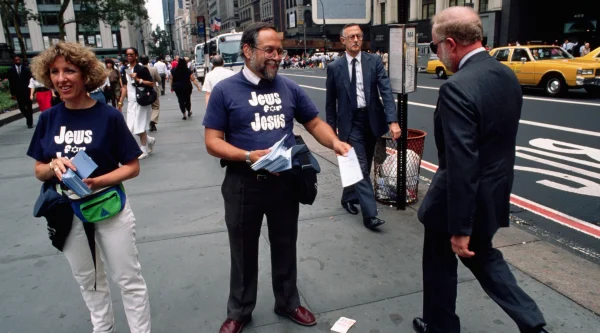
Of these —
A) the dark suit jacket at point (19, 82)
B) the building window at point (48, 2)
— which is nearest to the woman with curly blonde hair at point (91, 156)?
the dark suit jacket at point (19, 82)

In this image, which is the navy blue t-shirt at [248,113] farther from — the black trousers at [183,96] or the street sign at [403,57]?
the black trousers at [183,96]

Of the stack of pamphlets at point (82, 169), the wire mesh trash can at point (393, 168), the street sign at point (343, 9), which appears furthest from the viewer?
the street sign at point (343, 9)

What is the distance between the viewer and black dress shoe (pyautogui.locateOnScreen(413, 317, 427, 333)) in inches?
108

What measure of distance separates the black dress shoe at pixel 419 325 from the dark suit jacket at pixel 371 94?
83.1 inches

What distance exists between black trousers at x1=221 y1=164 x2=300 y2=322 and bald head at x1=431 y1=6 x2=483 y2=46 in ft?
3.88

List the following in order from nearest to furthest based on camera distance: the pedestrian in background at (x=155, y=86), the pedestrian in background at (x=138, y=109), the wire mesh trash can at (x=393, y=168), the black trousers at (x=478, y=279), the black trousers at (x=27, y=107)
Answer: the black trousers at (x=478, y=279) < the wire mesh trash can at (x=393, y=168) < the pedestrian in background at (x=138, y=109) < the pedestrian in background at (x=155, y=86) < the black trousers at (x=27, y=107)

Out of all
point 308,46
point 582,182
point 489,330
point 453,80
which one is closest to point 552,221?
point 582,182

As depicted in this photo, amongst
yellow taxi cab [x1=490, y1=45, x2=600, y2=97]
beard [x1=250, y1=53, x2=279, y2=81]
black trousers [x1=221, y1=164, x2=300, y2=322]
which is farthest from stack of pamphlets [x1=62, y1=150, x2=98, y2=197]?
yellow taxi cab [x1=490, y1=45, x2=600, y2=97]

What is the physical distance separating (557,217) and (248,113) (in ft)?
12.8

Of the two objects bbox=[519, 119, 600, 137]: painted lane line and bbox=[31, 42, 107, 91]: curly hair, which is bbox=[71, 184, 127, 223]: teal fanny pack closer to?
bbox=[31, 42, 107, 91]: curly hair

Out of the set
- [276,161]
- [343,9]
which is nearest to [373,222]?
[276,161]

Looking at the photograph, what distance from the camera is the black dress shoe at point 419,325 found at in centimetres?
275

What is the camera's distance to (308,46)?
72.1 m

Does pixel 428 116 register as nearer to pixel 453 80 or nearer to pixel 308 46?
pixel 453 80
